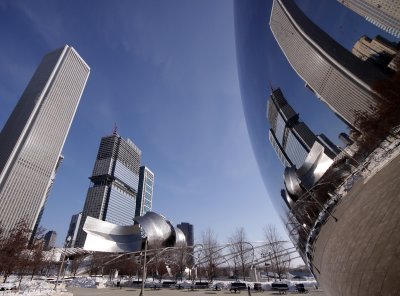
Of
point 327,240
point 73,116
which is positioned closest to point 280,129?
point 327,240

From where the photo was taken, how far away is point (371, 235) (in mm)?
5312

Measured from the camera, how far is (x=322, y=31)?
5703 mm

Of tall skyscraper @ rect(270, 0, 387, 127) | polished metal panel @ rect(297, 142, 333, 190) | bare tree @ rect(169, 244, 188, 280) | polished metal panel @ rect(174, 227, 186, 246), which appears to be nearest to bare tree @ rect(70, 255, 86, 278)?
bare tree @ rect(169, 244, 188, 280)

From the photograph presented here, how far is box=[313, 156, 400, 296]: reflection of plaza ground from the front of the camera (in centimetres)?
479

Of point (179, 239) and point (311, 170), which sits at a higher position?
point (179, 239)

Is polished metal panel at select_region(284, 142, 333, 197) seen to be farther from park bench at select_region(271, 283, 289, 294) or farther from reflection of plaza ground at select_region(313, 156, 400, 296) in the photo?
park bench at select_region(271, 283, 289, 294)

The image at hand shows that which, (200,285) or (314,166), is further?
(200,285)

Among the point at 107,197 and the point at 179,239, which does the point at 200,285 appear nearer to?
the point at 179,239

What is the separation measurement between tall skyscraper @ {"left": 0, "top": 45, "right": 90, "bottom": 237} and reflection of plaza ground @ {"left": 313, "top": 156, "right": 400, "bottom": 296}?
381 ft

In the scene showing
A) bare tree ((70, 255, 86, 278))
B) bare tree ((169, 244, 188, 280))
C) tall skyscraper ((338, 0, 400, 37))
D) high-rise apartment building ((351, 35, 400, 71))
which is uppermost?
bare tree ((70, 255, 86, 278))

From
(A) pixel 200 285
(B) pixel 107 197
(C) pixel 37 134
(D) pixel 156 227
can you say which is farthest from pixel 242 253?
(B) pixel 107 197

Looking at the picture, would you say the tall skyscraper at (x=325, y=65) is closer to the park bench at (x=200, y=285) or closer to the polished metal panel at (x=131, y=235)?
the park bench at (x=200, y=285)

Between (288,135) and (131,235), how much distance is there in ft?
337

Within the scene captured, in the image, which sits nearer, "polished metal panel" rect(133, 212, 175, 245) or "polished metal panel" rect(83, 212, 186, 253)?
"polished metal panel" rect(133, 212, 175, 245)
